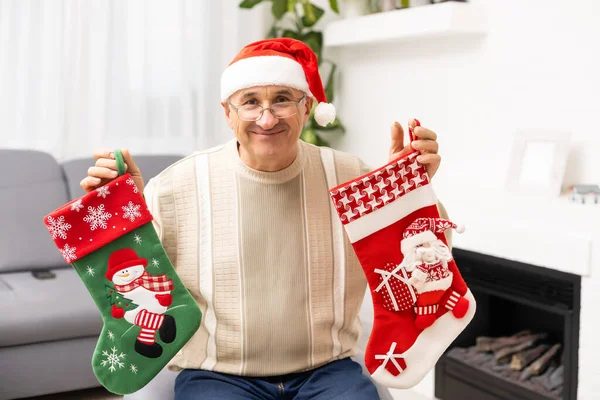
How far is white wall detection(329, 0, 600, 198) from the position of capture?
2451 mm

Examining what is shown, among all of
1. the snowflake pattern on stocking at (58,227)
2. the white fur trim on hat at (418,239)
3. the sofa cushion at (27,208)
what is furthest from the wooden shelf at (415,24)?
the snowflake pattern on stocking at (58,227)

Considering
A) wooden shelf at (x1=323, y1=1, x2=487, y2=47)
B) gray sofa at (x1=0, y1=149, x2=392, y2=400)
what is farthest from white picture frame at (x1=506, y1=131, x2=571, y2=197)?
gray sofa at (x1=0, y1=149, x2=392, y2=400)

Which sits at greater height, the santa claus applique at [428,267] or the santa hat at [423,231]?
the santa hat at [423,231]

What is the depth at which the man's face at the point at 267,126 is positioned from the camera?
1528 millimetres

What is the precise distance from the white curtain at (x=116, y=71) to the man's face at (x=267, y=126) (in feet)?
6.18

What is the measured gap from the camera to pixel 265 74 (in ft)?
5.08

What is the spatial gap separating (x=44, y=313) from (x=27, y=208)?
2.05ft

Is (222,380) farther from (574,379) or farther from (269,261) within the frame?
(574,379)

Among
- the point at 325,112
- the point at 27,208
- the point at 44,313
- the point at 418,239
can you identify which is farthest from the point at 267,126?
the point at 27,208

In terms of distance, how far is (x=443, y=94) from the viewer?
3004mm

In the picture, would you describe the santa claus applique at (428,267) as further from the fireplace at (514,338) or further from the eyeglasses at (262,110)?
the fireplace at (514,338)

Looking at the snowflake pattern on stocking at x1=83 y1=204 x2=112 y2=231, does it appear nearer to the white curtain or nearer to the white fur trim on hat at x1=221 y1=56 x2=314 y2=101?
the white fur trim on hat at x1=221 y1=56 x2=314 y2=101

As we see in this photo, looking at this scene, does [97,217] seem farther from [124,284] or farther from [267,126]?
[267,126]

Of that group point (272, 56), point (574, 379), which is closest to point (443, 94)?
point (574, 379)
